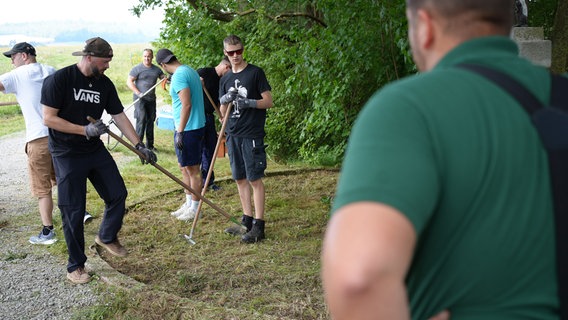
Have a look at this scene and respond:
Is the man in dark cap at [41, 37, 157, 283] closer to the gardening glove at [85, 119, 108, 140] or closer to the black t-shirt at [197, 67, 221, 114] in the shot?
the gardening glove at [85, 119, 108, 140]

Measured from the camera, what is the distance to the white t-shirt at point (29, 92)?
624 cm

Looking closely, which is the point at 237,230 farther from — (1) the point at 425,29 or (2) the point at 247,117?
(1) the point at 425,29

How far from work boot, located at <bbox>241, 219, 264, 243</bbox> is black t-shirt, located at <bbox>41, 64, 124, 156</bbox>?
5.40ft

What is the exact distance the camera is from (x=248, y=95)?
6016mm

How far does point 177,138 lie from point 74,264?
1.95 m

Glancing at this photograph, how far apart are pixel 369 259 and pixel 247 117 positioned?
4.99m

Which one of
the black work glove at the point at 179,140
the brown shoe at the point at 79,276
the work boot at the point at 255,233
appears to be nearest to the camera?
the brown shoe at the point at 79,276

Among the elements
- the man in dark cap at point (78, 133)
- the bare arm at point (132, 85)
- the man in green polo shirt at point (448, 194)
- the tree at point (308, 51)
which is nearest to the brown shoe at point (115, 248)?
the man in dark cap at point (78, 133)

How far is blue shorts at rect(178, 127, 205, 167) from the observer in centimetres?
684

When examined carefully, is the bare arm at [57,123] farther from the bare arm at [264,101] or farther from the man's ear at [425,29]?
the man's ear at [425,29]

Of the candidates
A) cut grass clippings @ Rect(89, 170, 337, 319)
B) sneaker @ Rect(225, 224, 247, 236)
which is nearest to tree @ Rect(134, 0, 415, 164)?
cut grass clippings @ Rect(89, 170, 337, 319)

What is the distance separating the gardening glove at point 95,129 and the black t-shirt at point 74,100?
0.20m

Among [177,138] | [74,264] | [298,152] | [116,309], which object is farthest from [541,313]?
[298,152]

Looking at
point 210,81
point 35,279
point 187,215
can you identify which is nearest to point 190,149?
point 187,215
